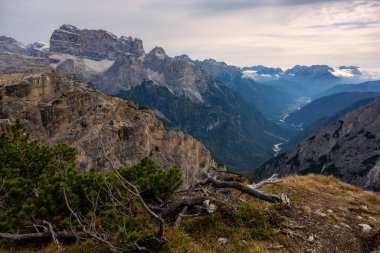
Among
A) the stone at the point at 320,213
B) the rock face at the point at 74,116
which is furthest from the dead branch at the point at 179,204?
the rock face at the point at 74,116

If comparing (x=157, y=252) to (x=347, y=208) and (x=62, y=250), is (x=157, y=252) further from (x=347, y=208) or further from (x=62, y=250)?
(x=347, y=208)

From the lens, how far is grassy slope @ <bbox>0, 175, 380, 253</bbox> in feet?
41.6

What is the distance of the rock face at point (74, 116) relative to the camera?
105750mm

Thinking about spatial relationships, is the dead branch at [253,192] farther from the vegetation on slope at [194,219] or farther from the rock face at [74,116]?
the rock face at [74,116]

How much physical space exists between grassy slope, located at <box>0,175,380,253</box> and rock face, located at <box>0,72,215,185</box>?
265 ft

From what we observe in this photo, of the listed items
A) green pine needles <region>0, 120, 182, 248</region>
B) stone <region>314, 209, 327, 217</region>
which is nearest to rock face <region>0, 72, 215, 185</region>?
green pine needles <region>0, 120, 182, 248</region>

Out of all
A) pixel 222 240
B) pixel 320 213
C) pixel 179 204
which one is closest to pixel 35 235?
pixel 179 204

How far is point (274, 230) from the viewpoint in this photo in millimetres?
13930

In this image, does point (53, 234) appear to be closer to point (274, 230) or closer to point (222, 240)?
point (222, 240)

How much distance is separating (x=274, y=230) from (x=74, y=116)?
4462 inches

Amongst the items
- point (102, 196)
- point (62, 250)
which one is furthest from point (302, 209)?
point (62, 250)

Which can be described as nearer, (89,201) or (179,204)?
(179,204)

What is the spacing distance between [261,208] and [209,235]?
3.15 meters

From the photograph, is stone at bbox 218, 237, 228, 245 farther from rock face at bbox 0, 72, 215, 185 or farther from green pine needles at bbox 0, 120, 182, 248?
rock face at bbox 0, 72, 215, 185
